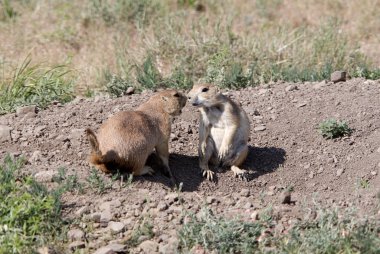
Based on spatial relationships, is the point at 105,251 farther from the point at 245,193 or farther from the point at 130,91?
the point at 130,91

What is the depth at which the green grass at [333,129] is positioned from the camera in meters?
7.02

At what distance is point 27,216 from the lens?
5.39m

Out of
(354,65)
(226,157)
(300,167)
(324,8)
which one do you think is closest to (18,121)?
(226,157)

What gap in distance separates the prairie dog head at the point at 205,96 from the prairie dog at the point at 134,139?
0.26 meters

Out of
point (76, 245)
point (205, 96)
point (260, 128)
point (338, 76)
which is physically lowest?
point (260, 128)

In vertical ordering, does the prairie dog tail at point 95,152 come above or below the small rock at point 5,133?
above

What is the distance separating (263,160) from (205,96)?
832 millimetres

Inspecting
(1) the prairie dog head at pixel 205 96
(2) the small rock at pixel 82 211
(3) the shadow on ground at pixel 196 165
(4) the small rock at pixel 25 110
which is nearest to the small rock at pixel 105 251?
(2) the small rock at pixel 82 211

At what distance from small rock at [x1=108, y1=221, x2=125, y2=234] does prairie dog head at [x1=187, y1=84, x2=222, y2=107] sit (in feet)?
5.57

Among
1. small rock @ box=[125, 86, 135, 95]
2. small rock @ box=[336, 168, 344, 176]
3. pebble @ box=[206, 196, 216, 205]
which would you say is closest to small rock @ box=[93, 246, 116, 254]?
pebble @ box=[206, 196, 216, 205]

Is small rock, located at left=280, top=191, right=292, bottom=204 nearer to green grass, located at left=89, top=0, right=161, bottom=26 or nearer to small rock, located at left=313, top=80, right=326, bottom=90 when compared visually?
small rock, located at left=313, top=80, right=326, bottom=90

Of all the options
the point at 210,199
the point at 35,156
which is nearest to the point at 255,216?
the point at 210,199

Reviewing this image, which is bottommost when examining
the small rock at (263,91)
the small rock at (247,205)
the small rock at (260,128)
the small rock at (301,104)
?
the small rock at (260,128)

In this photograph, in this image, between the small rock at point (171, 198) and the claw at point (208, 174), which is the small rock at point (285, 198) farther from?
the claw at point (208, 174)
